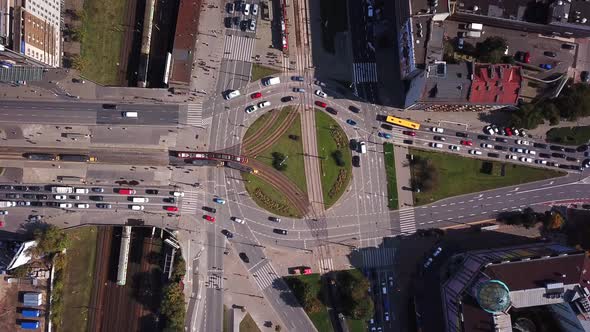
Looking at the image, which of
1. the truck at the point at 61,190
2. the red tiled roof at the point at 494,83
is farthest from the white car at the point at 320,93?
the truck at the point at 61,190

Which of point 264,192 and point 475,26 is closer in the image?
point 264,192

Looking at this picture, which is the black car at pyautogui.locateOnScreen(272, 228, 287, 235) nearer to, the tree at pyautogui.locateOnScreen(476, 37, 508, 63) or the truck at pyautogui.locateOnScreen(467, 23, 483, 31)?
the tree at pyautogui.locateOnScreen(476, 37, 508, 63)

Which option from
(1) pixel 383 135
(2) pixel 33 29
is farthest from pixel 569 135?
(2) pixel 33 29

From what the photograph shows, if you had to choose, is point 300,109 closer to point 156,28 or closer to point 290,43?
point 290,43

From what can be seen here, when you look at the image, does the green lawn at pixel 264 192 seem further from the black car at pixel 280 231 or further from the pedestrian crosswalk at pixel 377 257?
the pedestrian crosswalk at pixel 377 257

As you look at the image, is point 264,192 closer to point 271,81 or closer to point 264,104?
point 264,104

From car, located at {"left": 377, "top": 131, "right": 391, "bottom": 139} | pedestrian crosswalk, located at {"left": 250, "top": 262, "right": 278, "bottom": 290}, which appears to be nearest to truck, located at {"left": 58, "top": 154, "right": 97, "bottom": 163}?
pedestrian crosswalk, located at {"left": 250, "top": 262, "right": 278, "bottom": 290}
